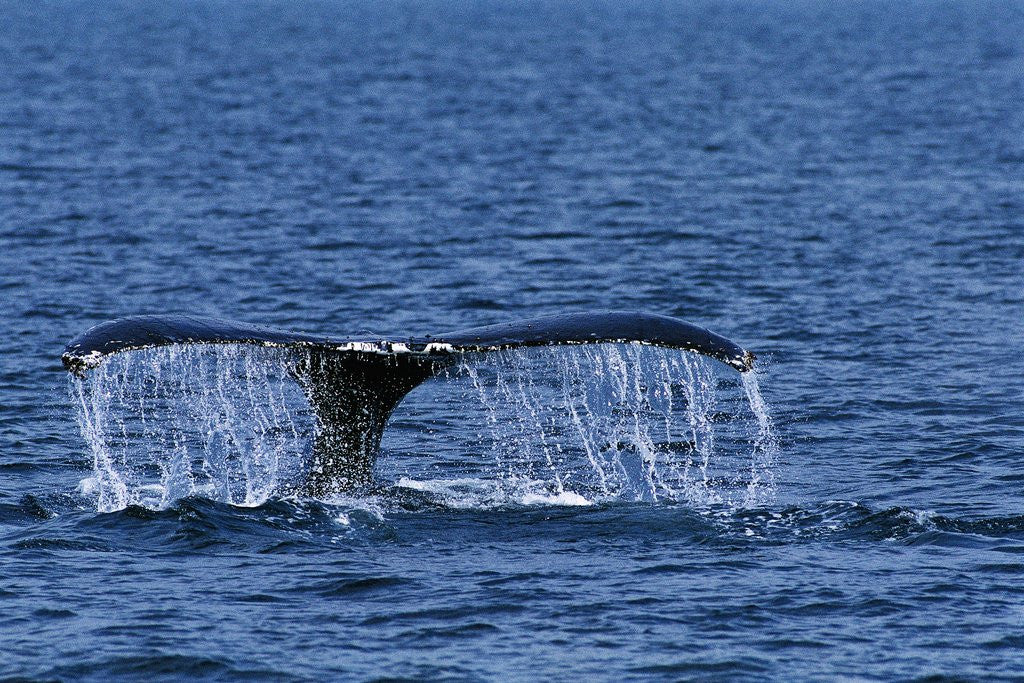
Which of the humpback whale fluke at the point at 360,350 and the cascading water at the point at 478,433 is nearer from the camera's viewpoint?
the humpback whale fluke at the point at 360,350

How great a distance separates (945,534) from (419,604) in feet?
13.1

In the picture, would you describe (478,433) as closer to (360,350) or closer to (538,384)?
(538,384)

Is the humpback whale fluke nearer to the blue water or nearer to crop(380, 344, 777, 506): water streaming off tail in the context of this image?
crop(380, 344, 777, 506): water streaming off tail

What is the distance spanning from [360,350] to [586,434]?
4.97m

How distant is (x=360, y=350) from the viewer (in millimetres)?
11484

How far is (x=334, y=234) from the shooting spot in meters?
27.9

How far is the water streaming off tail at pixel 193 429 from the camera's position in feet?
44.1

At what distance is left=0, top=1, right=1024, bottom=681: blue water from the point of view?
10.7 m

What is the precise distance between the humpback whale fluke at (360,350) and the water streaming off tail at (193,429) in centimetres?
23

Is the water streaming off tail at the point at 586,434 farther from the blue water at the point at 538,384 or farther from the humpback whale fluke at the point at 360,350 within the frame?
the humpback whale fluke at the point at 360,350

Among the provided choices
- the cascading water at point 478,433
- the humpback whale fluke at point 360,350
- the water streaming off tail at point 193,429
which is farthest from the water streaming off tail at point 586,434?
the water streaming off tail at point 193,429

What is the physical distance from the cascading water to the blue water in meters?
0.08

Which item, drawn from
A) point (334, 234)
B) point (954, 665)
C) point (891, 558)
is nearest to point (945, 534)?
point (891, 558)

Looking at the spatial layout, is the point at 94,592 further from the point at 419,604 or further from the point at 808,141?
the point at 808,141
